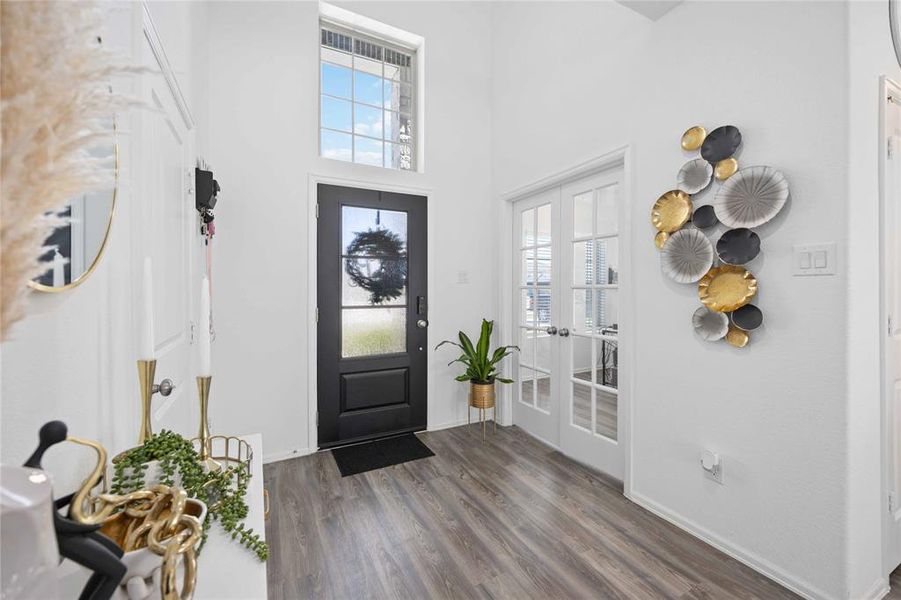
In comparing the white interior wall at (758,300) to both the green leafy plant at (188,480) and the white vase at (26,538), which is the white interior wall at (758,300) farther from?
the white vase at (26,538)

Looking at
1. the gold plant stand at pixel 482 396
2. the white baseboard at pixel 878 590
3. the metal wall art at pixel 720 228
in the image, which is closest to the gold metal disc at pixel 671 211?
the metal wall art at pixel 720 228

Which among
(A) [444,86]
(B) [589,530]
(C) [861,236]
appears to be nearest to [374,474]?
(B) [589,530]

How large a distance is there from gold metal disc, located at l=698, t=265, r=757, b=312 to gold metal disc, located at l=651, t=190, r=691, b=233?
292mm

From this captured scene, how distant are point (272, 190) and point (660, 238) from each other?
8.13 feet

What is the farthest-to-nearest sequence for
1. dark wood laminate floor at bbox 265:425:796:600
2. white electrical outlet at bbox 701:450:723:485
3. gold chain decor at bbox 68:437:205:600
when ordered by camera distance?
white electrical outlet at bbox 701:450:723:485 → dark wood laminate floor at bbox 265:425:796:600 → gold chain decor at bbox 68:437:205:600

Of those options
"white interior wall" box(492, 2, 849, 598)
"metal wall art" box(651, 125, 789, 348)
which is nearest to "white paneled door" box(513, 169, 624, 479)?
"white interior wall" box(492, 2, 849, 598)

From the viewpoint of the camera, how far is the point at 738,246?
5.46ft

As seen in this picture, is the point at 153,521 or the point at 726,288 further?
the point at 726,288

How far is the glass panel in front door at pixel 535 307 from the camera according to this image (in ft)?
9.77

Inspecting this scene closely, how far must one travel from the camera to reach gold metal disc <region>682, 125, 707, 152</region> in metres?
1.81

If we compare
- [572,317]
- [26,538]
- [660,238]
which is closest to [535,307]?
[572,317]

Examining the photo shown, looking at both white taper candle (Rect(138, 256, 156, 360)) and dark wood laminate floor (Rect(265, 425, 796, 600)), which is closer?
white taper candle (Rect(138, 256, 156, 360))

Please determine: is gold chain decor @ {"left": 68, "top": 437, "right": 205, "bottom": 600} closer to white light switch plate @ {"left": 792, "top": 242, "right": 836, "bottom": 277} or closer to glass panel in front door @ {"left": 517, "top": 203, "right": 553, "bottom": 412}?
white light switch plate @ {"left": 792, "top": 242, "right": 836, "bottom": 277}

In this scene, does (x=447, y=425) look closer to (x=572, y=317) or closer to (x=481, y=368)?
(x=481, y=368)
